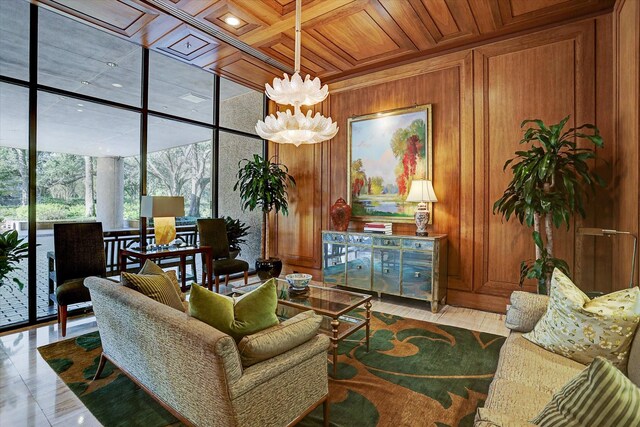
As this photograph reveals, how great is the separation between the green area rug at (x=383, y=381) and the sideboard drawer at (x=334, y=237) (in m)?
1.62

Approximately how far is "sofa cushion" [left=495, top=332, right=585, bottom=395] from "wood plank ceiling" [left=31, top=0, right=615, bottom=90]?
326 cm

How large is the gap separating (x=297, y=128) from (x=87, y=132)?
2.76m

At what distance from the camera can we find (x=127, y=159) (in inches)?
168

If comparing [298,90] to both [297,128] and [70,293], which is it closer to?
[297,128]

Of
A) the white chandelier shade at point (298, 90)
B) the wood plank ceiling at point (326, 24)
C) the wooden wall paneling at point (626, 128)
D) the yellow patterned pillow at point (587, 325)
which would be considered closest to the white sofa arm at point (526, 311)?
the yellow patterned pillow at point (587, 325)

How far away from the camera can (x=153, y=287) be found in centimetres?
196

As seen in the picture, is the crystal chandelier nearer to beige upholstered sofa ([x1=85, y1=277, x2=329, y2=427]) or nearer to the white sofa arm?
beige upholstered sofa ([x1=85, y1=277, x2=329, y2=427])

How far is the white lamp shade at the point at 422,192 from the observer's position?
4.08 metres

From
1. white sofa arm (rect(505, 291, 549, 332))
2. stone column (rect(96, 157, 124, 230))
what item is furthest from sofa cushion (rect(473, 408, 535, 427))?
stone column (rect(96, 157, 124, 230))

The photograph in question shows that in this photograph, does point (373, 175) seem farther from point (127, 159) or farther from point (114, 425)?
point (114, 425)

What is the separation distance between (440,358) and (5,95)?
487 cm

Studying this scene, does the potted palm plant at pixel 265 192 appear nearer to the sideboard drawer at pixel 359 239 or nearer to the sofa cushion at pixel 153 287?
the sideboard drawer at pixel 359 239

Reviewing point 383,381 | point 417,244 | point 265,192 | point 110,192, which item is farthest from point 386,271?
point 110,192

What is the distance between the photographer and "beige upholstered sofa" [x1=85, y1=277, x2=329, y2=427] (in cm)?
133
